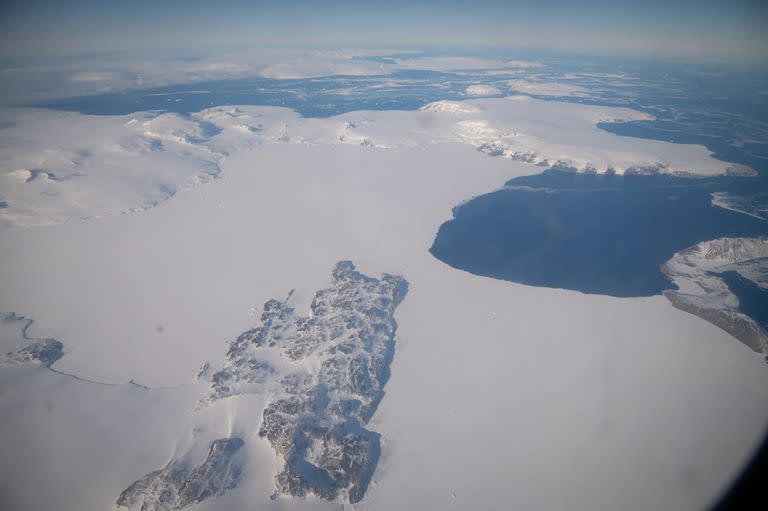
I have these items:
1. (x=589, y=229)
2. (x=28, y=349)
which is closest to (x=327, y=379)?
(x=28, y=349)

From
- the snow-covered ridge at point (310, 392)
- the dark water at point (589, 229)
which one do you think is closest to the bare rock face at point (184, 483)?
the snow-covered ridge at point (310, 392)

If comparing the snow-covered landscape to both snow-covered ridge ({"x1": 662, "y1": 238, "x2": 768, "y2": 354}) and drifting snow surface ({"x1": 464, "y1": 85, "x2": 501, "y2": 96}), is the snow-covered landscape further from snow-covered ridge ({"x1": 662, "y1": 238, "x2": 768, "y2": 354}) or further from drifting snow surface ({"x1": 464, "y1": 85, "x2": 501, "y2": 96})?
drifting snow surface ({"x1": 464, "y1": 85, "x2": 501, "y2": 96})

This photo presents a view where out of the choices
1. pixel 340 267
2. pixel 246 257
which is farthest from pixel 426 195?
pixel 246 257

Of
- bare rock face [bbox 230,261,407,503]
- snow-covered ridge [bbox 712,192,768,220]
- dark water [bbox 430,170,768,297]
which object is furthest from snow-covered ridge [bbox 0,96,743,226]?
bare rock face [bbox 230,261,407,503]

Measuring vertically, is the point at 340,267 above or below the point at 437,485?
above

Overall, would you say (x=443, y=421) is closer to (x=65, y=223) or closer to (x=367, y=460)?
(x=367, y=460)
